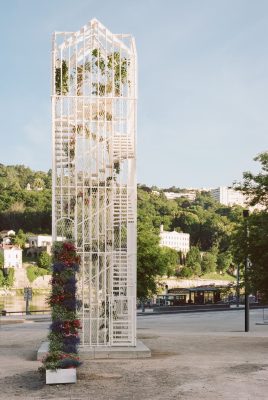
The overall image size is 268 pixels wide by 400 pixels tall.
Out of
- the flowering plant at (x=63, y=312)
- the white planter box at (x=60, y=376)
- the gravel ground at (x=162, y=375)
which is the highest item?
the flowering plant at (x=63, y=312)

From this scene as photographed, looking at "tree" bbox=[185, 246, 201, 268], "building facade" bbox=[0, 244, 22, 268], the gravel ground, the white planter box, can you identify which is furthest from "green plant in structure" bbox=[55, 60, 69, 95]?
"tree" bbox=[185, 246, 201, 268]

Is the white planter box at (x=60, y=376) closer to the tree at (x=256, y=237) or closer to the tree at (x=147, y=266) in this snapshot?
the tree at (x=256, y=237)

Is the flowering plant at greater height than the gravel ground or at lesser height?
greater

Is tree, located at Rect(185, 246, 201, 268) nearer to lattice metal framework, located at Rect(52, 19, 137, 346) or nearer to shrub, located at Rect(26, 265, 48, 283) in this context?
shrub, located at Rect(26, 265, 48, 283)

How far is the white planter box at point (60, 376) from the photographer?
46.8ft

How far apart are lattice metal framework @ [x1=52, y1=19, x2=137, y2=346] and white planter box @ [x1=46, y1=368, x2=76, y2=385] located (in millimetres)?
5516

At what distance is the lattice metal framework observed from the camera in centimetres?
2039

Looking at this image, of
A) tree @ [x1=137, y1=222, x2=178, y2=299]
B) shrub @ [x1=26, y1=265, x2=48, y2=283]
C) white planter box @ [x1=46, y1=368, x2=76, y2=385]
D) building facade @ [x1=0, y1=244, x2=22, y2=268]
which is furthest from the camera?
building facade @ [x1=0, y1=244, x2=22, y2=268]

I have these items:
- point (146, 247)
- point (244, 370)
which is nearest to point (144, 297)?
point (146, 247)

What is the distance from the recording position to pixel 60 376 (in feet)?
47.1

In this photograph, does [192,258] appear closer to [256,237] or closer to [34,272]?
[34,272]

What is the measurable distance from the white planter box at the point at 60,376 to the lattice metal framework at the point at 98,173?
552 centimetres

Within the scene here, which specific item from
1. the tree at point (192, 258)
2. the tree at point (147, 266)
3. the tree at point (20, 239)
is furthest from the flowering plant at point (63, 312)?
the tree at point (192, 258)

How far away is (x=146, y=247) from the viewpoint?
37656 millimetres
